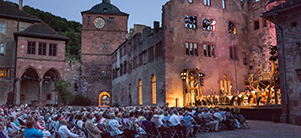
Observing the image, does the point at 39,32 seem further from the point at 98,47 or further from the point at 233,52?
the point at 233,52

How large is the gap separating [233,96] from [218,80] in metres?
6.61

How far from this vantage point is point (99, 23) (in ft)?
164

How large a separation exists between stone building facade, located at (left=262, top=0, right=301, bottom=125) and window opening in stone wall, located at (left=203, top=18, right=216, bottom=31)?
13328mm

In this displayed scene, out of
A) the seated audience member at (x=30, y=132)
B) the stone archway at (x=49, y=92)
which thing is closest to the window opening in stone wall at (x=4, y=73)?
the stone archway at (x=49, y=92)

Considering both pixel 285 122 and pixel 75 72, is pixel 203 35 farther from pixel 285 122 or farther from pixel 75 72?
pixel 75 72

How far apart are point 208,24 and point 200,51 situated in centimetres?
375

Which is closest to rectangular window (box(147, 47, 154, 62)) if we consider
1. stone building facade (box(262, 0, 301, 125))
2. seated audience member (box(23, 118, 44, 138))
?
stone building facade (box(262, 0, 301, 125))

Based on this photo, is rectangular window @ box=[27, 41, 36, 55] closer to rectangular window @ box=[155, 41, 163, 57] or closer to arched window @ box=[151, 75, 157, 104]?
arched window @ box=[151, 75, 157, 104]

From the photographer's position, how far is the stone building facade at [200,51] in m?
26.6

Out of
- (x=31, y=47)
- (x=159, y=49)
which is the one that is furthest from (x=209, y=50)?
(x=31, y=47)

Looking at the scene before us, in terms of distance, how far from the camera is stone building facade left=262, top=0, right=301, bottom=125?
49.7 ft

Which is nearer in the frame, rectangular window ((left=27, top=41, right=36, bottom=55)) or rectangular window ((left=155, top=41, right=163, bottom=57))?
rectangular window ((left=155, top=41, right=163, bottom=57))

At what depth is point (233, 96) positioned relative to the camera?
22.9 m

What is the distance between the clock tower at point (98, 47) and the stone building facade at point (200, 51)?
14.6 m
